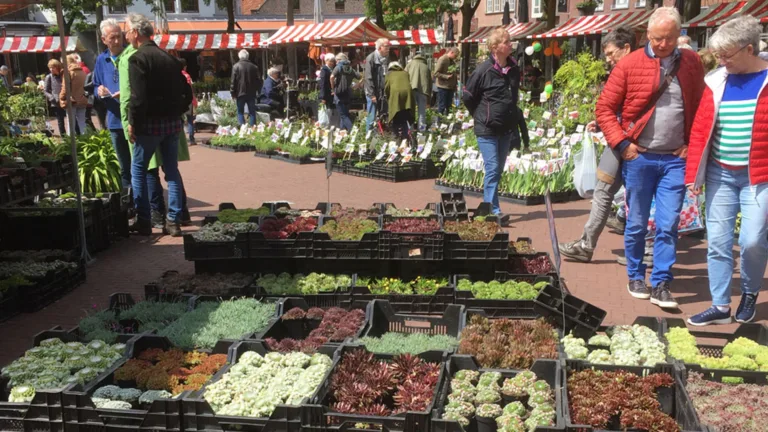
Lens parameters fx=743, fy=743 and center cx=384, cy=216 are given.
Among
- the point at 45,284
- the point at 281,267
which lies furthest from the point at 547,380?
the point at 45,284

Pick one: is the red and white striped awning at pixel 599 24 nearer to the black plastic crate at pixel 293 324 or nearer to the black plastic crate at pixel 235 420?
the black plastic crate at pixel 293 324

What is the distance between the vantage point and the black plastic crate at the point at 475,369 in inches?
129

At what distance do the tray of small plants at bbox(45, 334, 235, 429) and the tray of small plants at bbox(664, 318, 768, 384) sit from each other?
8.47ft

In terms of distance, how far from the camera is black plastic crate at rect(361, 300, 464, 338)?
4832 mm

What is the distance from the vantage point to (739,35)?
4766 millimetres

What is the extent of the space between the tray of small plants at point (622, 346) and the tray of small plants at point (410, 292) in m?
1.17

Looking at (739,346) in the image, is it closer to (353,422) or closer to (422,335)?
(422,335)

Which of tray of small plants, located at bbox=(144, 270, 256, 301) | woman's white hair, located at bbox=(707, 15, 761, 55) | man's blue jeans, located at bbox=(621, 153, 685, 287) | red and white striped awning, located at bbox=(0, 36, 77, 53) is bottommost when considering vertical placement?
tray of small plants, located at bbox=(144, 270, 256, 301)

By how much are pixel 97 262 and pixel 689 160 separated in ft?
18.4

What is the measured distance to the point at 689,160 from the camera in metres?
5.22

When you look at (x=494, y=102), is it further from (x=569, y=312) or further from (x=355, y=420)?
(x=355, y=420)

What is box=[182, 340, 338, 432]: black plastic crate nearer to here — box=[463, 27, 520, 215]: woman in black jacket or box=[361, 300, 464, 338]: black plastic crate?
box=[361, 300, 464, 338]: black plastic crate

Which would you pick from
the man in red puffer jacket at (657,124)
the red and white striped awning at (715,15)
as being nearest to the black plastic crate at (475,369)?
the man in red puffer jacket at (657,124)

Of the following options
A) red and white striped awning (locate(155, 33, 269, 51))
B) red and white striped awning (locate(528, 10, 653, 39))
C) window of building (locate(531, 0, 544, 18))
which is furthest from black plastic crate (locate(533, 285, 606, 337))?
window of building (locate(531, 0, 544, 18))
